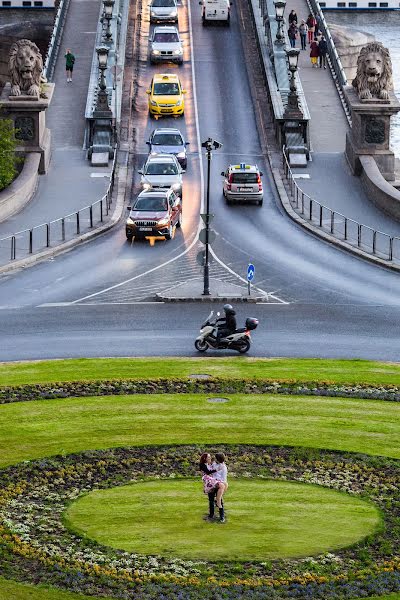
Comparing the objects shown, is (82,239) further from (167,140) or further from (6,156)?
(167,140)

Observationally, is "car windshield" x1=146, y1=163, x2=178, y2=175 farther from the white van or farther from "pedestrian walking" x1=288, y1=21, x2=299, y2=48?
the white van

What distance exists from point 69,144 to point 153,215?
1540 cm

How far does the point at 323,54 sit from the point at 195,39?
12.7 m

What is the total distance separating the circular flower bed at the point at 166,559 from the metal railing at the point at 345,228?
82.3 ft

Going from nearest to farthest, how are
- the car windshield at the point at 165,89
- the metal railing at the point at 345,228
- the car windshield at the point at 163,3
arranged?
the metal railing at the point at 345,228, the car windshield at the point at 165,89, the car windshield at the point at 163,3

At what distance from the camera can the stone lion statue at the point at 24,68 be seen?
7762 cm

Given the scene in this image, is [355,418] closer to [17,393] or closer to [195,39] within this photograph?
[17,393]

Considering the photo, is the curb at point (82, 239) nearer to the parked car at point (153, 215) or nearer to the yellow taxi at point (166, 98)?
the parked car at point (153, 215)

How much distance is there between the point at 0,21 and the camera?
165 metres

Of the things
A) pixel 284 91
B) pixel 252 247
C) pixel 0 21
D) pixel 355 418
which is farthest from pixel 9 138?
pixel 0 21

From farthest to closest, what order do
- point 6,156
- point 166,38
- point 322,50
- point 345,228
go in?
point 166,38
point 322,50
point 6,156
point 345,228

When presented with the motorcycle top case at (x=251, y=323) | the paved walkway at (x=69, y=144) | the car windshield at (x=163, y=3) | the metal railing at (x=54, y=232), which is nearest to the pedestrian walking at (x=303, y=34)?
the paved walkway at (x=69, y=144)

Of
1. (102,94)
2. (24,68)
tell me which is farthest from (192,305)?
(102,94)

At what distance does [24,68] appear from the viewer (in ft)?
255
